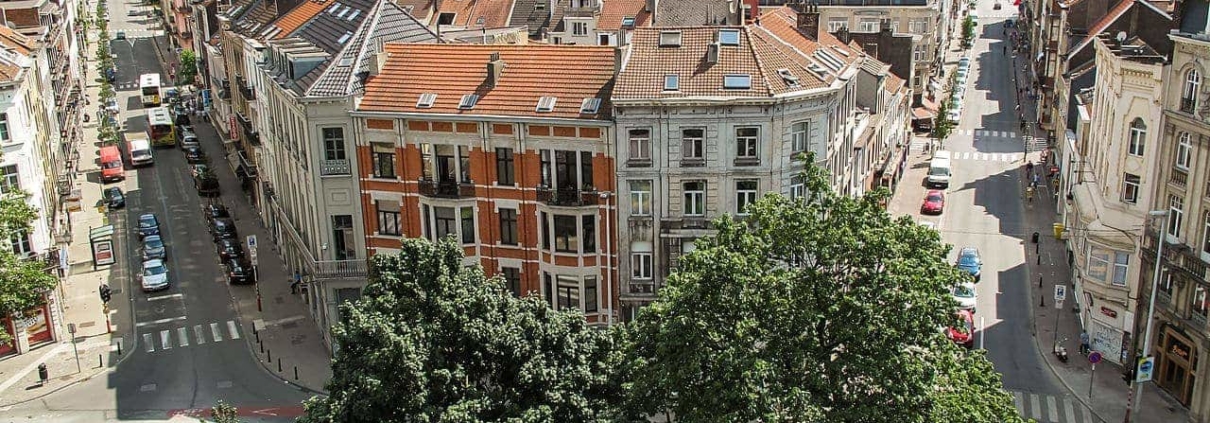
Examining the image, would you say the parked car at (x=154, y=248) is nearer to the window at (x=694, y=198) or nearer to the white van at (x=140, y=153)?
the white van at (x=140, y=153)

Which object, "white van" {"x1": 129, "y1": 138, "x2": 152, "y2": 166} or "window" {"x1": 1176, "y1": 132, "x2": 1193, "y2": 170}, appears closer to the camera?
"window" {"x1": 1176, "y1": 132, "x2": 1193, "y2": 170}

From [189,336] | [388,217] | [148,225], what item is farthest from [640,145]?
[148,225]

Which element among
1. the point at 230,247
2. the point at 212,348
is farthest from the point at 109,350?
the point at 230,247

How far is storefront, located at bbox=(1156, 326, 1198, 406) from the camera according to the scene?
2229 inches

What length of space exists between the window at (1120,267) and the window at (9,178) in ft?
211

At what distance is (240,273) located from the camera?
7712cm

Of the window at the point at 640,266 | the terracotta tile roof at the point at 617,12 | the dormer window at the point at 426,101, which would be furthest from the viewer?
the terracotta tile roof at the point at 617,12

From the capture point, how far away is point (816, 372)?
37.0 metres

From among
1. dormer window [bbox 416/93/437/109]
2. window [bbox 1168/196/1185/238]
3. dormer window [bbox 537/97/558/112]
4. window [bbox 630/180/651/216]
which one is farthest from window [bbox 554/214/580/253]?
window [bbox 1168/196/1185/238]

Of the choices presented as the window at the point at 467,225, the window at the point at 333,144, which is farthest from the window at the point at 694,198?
the window at the point at 333,144

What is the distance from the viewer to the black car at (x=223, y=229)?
84375 millimetres

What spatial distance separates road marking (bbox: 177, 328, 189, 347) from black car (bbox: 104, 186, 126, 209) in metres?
30.2

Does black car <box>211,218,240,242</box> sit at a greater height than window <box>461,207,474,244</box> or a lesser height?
lesser

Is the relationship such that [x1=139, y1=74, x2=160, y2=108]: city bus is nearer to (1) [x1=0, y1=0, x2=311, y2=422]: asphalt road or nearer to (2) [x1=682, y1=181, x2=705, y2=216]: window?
(1) [x1=0, y1=0, x2=311, y2=422]: asphalt road
